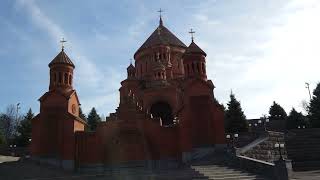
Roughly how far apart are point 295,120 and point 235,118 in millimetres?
13307

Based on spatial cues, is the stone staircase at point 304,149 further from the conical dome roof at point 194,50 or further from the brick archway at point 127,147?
the brick archway at point 127,147

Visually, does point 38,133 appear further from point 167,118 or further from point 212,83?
point 212,83

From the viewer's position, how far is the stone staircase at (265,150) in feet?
80.2

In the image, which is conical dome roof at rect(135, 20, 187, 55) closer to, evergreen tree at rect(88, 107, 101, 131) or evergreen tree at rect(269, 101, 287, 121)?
evergreen tree at rect(88, 107, 101, 131)

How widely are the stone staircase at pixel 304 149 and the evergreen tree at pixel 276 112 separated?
24.6 m

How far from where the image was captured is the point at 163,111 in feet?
113

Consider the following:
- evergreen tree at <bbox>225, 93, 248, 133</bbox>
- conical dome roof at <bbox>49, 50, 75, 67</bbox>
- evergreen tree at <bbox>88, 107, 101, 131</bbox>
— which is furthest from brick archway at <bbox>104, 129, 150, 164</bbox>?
evergreen tree at <bbox>88, 107, 101, 131</bbox>

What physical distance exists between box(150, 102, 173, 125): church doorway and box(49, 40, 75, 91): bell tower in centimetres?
865

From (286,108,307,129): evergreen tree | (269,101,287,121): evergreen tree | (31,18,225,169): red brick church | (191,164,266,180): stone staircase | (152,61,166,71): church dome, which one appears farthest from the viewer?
(269,101,287,121): evergreen tree

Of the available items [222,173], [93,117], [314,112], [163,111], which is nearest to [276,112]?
[314,112]

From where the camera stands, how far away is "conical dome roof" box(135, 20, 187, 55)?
40.2m

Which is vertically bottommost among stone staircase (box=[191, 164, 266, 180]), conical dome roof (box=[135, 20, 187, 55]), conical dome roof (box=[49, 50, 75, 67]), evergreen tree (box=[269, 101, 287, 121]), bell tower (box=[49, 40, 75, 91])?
stone staircase (box=[191, 164, 266, 180])

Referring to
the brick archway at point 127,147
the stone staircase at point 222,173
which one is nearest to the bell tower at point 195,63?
the brick archway at point 127,147

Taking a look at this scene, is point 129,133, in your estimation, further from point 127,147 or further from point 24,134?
point 24,134
